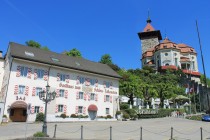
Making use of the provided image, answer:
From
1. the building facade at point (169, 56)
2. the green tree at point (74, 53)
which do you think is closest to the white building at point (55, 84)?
the green tree at point (74, 53)

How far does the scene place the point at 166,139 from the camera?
47.9 ft

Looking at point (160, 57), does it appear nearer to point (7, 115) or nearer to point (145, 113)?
point (145, 113)

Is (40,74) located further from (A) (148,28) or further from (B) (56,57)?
(A) (148,28)

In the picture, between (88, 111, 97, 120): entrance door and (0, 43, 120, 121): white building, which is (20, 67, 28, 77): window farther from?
(88, 111, 97, 120): entrance door

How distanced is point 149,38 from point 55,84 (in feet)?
239

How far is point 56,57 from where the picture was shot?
40812 mm

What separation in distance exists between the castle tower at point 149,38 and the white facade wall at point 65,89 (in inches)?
2326

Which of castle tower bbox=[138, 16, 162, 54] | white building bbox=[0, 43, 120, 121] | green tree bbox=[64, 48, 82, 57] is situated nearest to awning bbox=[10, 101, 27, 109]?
white building bbox=[0, 43, 120, 121]

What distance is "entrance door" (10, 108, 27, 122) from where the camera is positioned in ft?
103

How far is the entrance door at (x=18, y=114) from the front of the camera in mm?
31375

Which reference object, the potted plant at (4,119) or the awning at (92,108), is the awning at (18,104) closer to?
the potted plant at (4,119)

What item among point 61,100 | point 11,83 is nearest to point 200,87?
point 61,100

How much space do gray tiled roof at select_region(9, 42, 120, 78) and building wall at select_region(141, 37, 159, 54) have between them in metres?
57.0

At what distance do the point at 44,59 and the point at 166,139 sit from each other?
27060 mm
